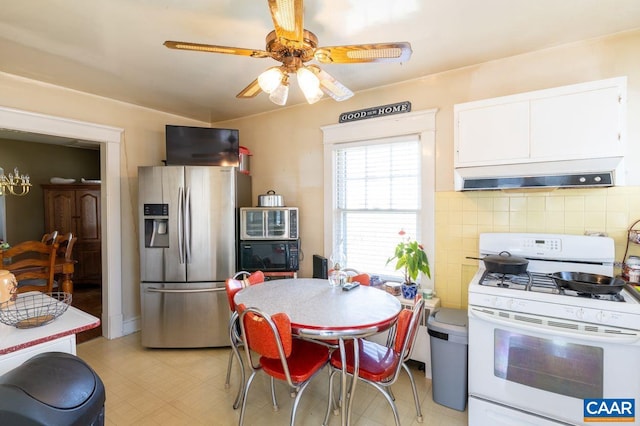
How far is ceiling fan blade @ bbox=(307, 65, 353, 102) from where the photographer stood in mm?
1665

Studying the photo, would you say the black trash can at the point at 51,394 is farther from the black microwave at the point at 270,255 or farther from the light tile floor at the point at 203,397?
the black microwave at the point at 270,255

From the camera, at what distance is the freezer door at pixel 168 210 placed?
2.96 meters

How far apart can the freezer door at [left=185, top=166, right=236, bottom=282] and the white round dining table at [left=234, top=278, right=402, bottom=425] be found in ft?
2.72

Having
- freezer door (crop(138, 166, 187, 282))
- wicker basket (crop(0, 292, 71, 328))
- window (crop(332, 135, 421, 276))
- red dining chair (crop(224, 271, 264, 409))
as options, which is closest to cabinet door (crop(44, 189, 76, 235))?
freezer door (crop(138, 166, 187, 282))

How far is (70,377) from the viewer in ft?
3.57

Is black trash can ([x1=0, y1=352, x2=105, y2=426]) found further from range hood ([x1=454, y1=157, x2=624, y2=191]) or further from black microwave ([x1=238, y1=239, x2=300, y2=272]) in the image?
range hood ([x1=454, y1=157, x2=624, y2=191])

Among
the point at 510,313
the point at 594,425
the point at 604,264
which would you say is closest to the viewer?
the point at 594,425

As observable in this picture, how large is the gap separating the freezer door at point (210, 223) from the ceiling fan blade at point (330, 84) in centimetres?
153

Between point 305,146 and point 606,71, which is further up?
point 606,71

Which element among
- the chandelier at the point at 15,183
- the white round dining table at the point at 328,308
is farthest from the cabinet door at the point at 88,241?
the white round dining table at the point at 328,308

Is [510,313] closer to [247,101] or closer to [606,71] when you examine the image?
[606,71]

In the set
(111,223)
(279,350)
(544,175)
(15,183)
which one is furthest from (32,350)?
(15,183)

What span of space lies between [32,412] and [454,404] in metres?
2.29

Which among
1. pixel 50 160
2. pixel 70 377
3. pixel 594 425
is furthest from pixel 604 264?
pixel 50 160
